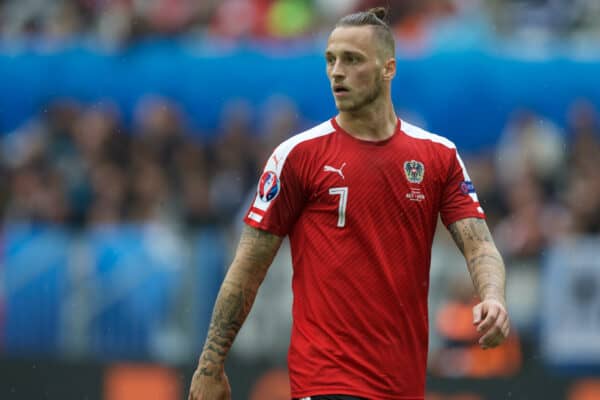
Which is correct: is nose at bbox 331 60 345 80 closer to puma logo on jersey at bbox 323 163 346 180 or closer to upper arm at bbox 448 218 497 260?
puma logo on jersey at bbox 323 163 346 180

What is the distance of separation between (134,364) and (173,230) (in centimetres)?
118

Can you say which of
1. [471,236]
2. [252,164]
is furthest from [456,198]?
[252,164]

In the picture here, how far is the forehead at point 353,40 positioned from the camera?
579 cm

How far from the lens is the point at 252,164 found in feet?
38.9

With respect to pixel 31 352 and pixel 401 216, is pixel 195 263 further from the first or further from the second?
pixel 401 216

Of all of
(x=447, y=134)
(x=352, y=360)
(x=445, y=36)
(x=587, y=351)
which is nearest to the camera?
(x=352, y=360)

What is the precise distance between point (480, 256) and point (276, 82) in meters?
6.40

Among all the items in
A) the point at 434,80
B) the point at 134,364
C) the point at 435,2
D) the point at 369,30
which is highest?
the point at 435,2

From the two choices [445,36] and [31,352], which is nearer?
[31,352]

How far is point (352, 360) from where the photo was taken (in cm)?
564

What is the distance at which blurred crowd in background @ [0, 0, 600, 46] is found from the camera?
13.2 m

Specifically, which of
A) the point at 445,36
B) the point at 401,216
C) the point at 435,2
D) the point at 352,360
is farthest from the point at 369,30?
the point at 435,2

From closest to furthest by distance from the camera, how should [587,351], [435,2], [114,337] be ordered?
1. [587,351]
2. [114,337]
3. [435,2]

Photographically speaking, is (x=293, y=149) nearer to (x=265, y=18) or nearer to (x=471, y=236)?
(x=471, y=236)
